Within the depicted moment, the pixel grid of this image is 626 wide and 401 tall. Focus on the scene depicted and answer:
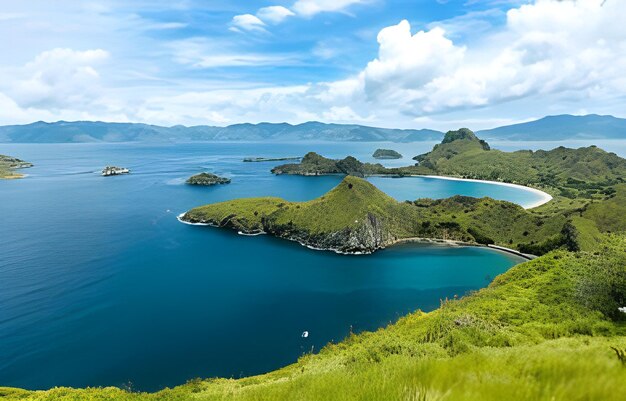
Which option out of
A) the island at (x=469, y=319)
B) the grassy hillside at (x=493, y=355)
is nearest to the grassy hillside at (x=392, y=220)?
the island at (x=469, y=319)

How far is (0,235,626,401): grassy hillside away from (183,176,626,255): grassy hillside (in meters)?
39.4

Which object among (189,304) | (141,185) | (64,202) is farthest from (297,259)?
(141,185)

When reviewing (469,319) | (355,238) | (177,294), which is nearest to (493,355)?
(469,319)

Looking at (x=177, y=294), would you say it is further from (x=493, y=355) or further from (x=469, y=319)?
(x=493, y=355)

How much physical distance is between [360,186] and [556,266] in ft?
240

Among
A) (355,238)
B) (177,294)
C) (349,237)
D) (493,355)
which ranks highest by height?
(493,355)

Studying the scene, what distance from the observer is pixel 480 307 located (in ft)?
148

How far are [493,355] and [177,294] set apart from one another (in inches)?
2934

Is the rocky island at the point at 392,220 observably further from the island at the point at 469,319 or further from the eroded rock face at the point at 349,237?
the island at the point at 469,319

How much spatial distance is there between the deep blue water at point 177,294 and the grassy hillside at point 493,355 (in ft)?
45.8

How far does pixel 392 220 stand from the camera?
11819 cm

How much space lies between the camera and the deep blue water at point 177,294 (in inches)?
2019

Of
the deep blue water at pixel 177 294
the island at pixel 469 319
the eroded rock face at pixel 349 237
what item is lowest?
the deep blue water at pixel 177 294

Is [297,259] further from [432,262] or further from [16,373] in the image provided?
[16,373]
